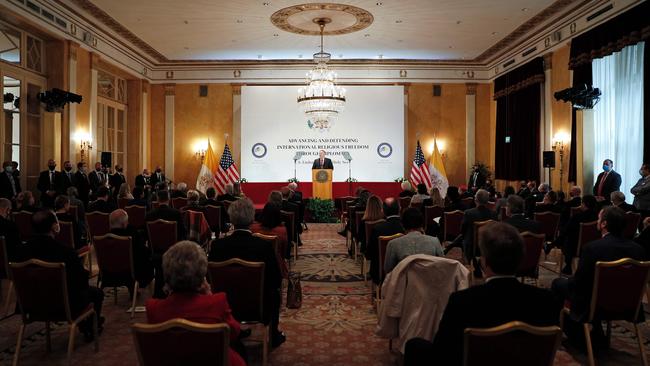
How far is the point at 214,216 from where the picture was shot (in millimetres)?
8289

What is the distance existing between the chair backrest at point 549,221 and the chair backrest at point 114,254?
5319 millimetres

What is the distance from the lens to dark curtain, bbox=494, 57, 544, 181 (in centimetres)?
1337

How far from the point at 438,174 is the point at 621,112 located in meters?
5.71

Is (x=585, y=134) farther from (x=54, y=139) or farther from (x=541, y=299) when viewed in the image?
(x=54, y=139)

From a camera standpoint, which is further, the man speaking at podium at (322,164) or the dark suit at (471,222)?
the man speaking at podium at (322,164)

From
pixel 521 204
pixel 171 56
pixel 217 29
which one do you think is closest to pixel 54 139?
pixel 217 29

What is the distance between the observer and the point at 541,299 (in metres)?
2.12

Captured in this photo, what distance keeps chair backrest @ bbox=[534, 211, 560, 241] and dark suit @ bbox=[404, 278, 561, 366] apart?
5.23 metres

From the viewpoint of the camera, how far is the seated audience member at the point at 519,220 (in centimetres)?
544

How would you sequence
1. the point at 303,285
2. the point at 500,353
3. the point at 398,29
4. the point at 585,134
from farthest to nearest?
Result: the point at 398,29 → the point at 585,134 → the point at 303,285 → the point at 500,353

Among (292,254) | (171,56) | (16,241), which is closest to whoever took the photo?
(16,241)

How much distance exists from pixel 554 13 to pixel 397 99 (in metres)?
5.96

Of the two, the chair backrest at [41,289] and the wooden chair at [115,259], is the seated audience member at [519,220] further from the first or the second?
the chair backrest at [41,289]

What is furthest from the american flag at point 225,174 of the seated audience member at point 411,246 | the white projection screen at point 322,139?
the seated audience member at point 411,246
